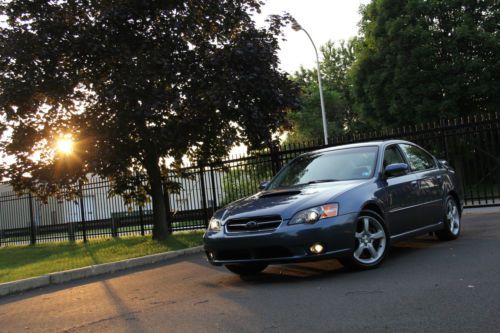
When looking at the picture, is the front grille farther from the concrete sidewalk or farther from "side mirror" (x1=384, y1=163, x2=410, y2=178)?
the concrete sidewalk

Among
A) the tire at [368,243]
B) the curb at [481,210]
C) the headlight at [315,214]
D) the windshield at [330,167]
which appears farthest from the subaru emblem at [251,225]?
the curb at [481,210]

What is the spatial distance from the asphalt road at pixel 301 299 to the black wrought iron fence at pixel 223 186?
212 inches

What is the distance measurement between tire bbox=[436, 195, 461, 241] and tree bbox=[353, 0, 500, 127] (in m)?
21.2

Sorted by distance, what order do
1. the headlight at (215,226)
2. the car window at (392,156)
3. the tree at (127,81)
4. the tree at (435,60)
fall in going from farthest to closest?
the tree at (435,60) → the tree at (127,81) → the car window at (392,156) → the headlight at (215,226)

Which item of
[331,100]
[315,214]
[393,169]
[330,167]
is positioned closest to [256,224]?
[315,214]

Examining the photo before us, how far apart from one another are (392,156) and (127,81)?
19.7ft

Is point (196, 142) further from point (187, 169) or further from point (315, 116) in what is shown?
point (315, 116)

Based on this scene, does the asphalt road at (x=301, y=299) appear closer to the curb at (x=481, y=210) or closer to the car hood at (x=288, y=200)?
the car hood at (x=288, y=200)

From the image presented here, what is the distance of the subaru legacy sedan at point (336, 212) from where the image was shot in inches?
230

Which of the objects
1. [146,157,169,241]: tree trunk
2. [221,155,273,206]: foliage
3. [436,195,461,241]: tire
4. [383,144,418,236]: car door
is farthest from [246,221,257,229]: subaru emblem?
[221,155,273,206]: foliage

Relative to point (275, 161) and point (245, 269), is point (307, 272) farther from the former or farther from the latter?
point (275, 161)

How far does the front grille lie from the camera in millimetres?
5910

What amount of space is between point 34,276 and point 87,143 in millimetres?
3431

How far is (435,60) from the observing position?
29.2 meters
